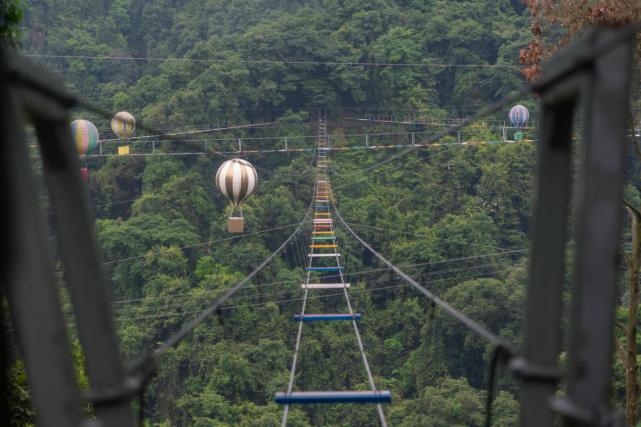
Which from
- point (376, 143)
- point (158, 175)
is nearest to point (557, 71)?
point (158, 175)

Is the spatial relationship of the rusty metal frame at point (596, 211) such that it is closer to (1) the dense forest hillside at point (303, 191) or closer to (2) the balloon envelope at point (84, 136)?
(1) the dense forest hillside at point (303, 191)

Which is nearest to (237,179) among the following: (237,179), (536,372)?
(237,179)

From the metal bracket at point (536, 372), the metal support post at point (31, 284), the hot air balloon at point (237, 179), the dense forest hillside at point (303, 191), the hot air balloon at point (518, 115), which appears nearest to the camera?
the metal support post at point (31, 284)

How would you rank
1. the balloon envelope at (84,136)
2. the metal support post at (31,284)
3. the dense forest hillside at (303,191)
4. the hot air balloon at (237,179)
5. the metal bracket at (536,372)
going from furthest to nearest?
the dense forest hillside at (303,191) < the balloon envelope at (84,136) < the hot air balloon at (237,179) < the metal bracket at (536,372) < the metal support post at (31,284)

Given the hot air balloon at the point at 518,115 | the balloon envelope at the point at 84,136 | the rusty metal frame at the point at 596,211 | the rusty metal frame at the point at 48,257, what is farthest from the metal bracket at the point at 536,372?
the hot air balloon at the point at 518,115

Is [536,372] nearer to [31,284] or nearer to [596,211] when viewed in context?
[596,211]

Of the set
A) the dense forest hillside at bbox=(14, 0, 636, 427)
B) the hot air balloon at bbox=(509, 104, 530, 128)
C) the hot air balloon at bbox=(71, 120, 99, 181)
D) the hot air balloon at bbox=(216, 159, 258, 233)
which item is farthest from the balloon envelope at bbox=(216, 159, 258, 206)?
the hot air balloon at bbox=(509, 104, 530, 128)

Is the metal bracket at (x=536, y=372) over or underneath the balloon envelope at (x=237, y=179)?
underneath
